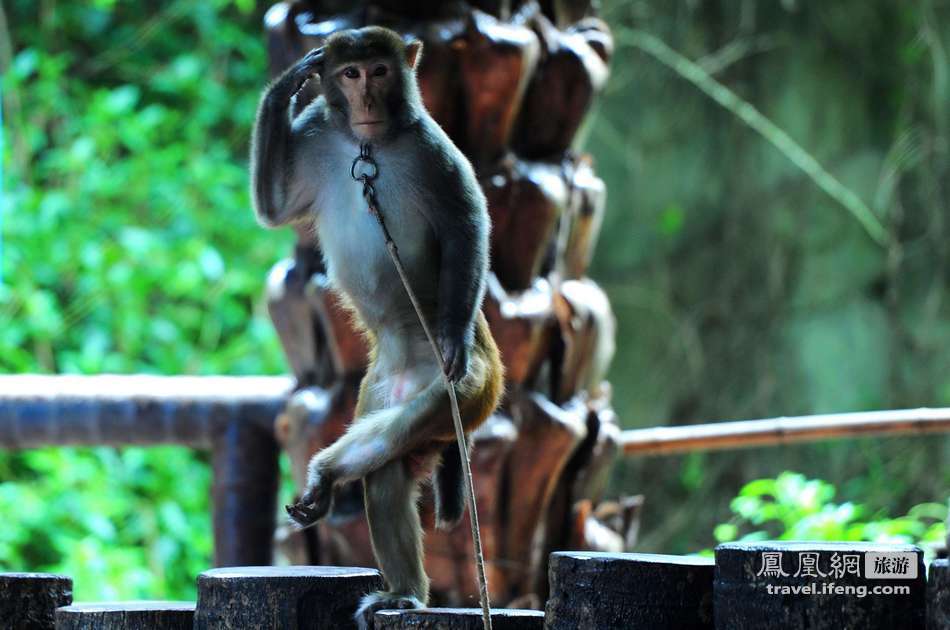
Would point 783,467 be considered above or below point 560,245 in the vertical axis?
below

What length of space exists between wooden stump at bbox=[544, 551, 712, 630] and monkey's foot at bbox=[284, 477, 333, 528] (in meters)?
0.30

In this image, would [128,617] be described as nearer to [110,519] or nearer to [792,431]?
[792,431]

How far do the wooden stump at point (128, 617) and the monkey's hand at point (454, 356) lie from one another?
0.54 m

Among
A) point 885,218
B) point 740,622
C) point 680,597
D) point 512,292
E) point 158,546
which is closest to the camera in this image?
point 740,622

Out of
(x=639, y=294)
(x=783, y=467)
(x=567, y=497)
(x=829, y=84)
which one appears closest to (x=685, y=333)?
(x=639, y=294)

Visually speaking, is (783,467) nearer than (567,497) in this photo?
No

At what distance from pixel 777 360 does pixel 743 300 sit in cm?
25

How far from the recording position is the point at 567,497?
323cm

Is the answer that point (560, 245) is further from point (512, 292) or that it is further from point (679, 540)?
point (679, 540)

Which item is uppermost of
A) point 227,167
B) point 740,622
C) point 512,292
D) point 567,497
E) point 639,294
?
point 227,167

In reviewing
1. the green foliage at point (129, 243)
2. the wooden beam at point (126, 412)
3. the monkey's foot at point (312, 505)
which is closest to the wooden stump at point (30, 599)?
the monkey's foot at point (312, 505)

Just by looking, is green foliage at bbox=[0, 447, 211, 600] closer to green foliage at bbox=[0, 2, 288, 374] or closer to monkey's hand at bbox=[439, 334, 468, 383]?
green foliage at bbox=[0, 2, 288, 374]

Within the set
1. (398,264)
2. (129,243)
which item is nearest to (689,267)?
(129,243)

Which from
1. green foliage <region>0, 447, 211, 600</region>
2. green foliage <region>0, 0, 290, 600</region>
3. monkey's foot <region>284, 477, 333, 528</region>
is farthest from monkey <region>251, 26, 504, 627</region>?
green foliage <region>0, 0, 290, 600</region>
